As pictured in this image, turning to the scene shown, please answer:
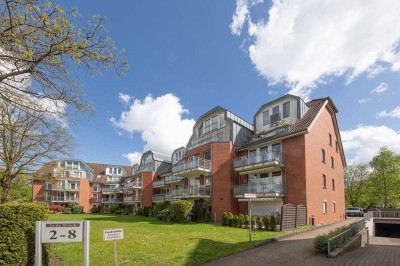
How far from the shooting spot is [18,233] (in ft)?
25.6

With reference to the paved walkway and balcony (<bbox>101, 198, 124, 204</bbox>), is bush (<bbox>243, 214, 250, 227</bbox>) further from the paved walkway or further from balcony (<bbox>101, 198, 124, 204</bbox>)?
balcony (<bbox>101, 198, 124, 204</bbox>)

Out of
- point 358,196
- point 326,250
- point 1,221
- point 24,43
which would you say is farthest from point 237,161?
point 358,196

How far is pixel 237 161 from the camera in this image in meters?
26.9

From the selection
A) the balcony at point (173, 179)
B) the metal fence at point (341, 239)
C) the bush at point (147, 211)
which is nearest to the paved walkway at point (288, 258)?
the metal fence at point (341, 239)

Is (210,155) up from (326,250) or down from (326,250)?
up

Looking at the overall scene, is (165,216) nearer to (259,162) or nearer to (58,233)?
(259,162)

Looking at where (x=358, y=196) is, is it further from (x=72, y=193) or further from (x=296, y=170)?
(x=72, y=193)

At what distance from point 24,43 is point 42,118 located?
2128mm

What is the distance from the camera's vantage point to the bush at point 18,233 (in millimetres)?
7590

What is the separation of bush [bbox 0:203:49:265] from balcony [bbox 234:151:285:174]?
18475 mm

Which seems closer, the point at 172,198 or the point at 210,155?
the point at 210,155

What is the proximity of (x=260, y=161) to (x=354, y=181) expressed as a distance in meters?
44.5

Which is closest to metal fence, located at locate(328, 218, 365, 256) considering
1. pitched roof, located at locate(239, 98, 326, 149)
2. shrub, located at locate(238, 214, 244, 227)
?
shrub, located at locate(238, 214, 244, 227)

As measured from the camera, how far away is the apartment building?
2308cm
